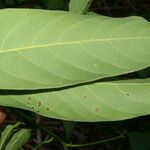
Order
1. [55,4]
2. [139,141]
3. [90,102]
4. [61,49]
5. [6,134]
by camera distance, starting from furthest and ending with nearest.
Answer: [55,4] < [139,141] < [6,134] < [90,102] < [61,49]

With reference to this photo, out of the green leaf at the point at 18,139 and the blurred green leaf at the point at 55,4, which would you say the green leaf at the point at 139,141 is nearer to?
the green leaf at the point at 18,139

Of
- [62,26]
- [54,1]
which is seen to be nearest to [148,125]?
[54,1]

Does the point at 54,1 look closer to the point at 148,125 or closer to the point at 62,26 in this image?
the point at 148,125

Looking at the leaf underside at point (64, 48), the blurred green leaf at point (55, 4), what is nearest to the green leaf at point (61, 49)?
the leaf underside at point (64, 48)

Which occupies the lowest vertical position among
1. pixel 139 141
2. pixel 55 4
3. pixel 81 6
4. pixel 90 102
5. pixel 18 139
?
pixel 139 141

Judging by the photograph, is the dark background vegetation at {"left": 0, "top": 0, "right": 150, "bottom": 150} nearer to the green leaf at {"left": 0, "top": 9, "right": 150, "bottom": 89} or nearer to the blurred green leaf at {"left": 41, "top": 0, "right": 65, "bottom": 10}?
the blurred green leaf at {"left": 41, "top": 0, "right": 65, "bottom": 10}

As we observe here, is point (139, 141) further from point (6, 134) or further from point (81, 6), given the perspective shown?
point (81, 6)

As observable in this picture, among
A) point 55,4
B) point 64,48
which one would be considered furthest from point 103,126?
point 64,48
